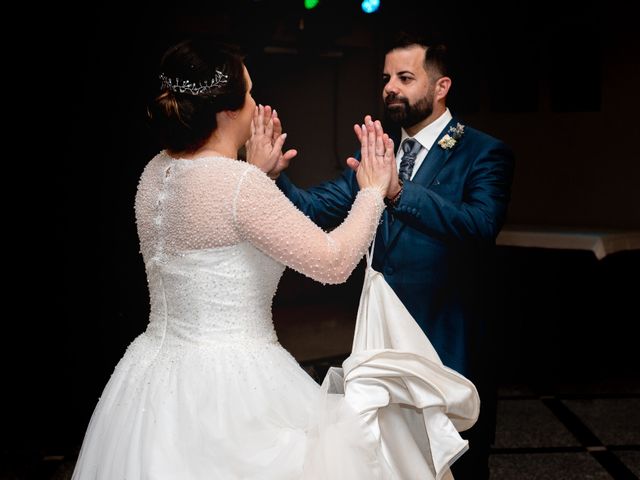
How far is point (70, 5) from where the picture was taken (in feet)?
11.4

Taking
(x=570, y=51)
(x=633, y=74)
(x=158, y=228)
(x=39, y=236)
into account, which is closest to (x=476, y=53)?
(x=570, y=51)

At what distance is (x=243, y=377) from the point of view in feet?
5.48

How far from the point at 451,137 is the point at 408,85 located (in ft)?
0.61

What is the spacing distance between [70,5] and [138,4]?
30 centimetres

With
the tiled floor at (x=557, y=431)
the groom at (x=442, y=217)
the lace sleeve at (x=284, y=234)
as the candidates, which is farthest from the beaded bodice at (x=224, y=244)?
the tiled floor at (x=557, y=431)

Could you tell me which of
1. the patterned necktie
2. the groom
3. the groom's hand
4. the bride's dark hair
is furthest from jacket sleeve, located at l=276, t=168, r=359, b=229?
the bride's dark hair

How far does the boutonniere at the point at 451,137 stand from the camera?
2.15m

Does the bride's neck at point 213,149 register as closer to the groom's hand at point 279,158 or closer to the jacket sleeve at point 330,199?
the groom's hand at point 279,158

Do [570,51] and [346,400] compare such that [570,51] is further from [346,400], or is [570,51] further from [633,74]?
[346,400]

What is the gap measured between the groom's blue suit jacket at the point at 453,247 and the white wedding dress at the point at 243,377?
43cm

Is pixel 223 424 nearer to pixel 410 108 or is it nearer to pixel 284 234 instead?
pixel 284 234

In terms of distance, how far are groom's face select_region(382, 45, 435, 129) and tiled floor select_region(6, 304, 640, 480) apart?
176 cm

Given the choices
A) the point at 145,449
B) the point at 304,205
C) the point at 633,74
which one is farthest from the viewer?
the point at 633,74

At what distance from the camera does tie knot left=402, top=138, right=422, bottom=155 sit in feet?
7.25
